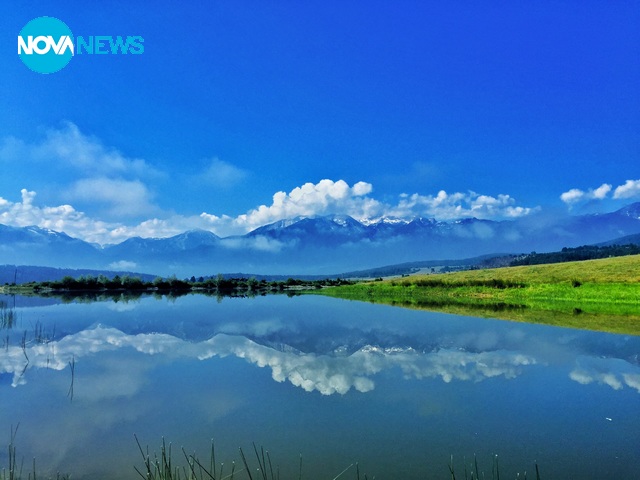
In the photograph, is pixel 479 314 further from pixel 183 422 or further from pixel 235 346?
pixel 183 422

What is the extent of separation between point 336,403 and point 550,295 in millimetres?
59838

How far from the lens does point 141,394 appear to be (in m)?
18.1

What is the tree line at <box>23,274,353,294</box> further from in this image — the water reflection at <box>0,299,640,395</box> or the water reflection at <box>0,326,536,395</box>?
the water reflection at <box>0,326,536,395</box>

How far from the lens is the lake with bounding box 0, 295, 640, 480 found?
11.7 m

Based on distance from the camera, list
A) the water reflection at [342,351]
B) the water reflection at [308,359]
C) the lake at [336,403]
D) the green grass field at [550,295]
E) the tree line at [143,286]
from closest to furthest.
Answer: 1. the lake at [336,403]
2. the water reflection at [308,359]
3. the water reflection at [342,351]
4. the green grass field at [550,295]
5. the tree line at [143,286]

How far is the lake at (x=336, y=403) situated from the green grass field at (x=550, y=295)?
476 inches

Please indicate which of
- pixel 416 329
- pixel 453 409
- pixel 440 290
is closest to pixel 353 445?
pixel 453 409

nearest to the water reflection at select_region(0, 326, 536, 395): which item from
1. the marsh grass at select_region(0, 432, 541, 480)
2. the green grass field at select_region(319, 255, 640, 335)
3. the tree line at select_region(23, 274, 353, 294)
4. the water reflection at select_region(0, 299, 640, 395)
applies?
the water reflection at select_region(0, 299, 640, 395)

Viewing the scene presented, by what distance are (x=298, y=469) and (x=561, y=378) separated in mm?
14759

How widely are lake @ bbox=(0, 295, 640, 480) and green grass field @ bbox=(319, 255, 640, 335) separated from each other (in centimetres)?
1208

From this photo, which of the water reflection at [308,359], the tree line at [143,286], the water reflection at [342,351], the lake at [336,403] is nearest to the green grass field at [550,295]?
the water reflection at [342,351]

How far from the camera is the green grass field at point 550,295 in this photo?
42625 millimetres

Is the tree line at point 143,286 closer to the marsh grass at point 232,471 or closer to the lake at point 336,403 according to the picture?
the lake at point 336,403

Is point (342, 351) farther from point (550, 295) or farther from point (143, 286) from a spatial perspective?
point (143, 286)
